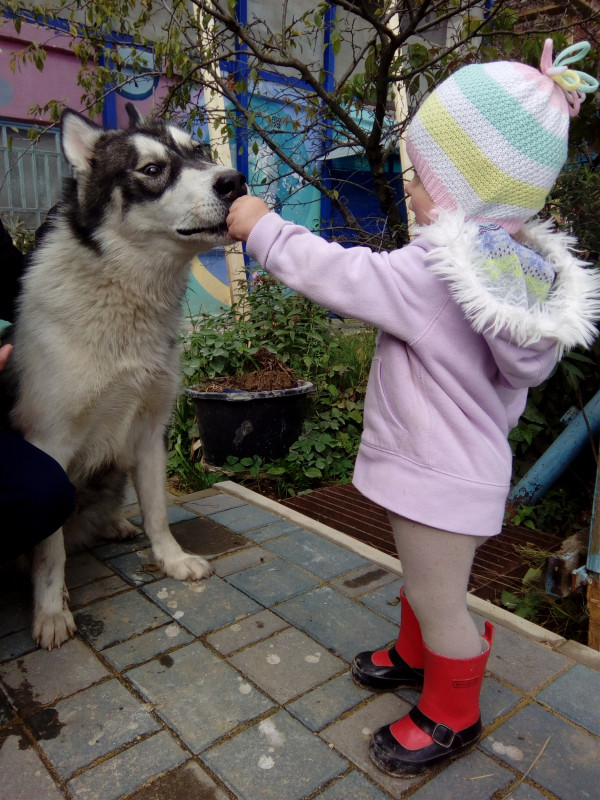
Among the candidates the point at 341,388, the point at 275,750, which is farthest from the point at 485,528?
the point at 341,388

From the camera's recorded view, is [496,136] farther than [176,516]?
No

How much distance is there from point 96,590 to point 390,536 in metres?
1.51

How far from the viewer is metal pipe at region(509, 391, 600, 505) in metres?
3.17

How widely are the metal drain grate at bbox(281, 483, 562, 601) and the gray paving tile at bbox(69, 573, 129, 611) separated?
1227 mm

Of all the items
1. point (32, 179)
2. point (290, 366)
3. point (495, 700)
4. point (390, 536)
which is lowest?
point (390, 536)

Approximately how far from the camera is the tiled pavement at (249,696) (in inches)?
61.7

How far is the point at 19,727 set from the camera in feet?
5.71

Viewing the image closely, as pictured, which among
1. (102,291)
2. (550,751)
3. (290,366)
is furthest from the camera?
(290,366)

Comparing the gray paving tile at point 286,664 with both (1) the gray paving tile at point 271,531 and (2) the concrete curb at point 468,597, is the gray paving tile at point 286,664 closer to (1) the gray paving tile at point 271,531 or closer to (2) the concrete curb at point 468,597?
(2) the concrete curb at point 468,597

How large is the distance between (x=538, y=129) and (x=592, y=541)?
4.97 feet

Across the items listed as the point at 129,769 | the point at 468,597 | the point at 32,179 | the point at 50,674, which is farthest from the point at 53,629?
the point at 32,179

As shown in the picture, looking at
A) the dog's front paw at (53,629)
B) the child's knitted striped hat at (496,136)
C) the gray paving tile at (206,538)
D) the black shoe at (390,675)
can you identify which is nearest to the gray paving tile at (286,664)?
the black shoe at (390,675)

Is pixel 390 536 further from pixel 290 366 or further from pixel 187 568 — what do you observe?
pixel 290 366

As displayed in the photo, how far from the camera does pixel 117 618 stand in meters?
2.28
